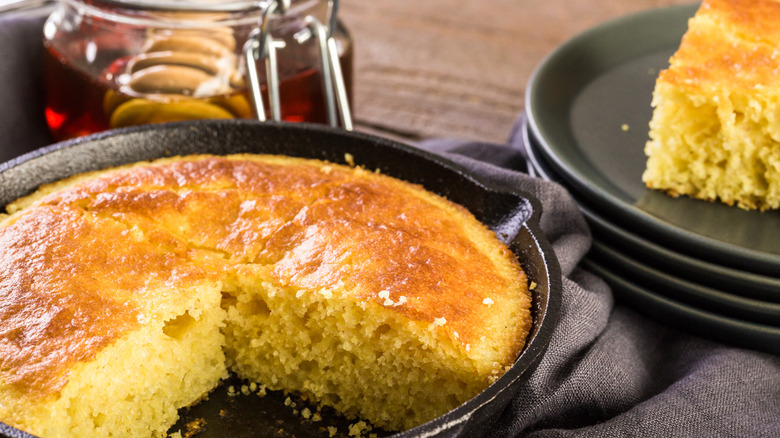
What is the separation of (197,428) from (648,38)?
2558mm

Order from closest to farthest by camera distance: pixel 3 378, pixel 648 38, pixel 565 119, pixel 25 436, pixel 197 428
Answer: pixel 25 436 < pixel 3 378 < pixel 197 428 < pixel 565 119 < pixel 648 38

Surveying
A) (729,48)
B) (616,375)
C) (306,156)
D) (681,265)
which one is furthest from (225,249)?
(729,48)

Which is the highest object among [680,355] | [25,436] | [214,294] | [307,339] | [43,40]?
[43,40]

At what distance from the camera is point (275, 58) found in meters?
2.72

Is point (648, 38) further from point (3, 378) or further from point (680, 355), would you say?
point (3, 378)

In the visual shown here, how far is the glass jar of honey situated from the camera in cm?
267

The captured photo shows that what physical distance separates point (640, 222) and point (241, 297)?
116 centimetres

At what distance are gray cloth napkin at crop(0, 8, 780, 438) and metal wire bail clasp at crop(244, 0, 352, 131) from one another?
50cm

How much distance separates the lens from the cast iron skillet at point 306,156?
2010 millimetres

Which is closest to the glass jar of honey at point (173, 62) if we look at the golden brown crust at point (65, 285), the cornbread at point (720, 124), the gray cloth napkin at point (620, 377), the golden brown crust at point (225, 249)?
the golden brown crust at point (225, 249)

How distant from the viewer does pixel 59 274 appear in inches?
79.2

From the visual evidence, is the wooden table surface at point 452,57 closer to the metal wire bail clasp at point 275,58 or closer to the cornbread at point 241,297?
the metal wire bail clasp at point 275,58

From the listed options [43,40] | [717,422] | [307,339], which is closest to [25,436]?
[307,339]

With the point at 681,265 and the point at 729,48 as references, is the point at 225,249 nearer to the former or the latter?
the point at 681,265
